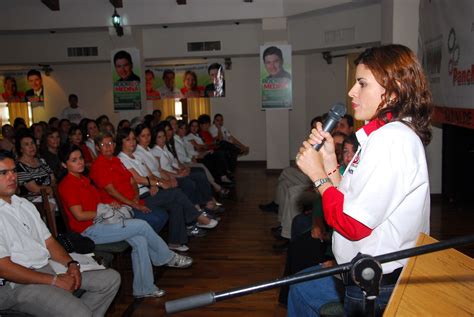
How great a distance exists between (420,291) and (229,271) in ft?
8.97

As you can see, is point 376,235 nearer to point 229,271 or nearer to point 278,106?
point 229,271

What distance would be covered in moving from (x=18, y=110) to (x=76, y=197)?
327 inches

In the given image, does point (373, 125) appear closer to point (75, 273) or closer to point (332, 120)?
point (332, 120)

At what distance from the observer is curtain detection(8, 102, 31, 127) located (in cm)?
1019

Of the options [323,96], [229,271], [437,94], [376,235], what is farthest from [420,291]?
[323,96]

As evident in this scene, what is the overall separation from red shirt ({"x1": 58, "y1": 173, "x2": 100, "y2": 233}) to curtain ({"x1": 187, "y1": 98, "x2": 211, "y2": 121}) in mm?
6552

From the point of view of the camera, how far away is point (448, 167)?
5438mm

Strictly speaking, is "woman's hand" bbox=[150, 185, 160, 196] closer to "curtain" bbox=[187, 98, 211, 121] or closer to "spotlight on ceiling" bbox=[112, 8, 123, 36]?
"spotlight on ceiling" bbox=[112, 8, 123, 36]

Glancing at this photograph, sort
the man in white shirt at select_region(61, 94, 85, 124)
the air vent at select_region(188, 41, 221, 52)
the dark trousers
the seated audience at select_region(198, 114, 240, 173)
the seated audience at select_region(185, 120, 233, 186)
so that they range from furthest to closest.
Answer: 1. the man in white shirt at select_region(61, 94, 85, 124)
2. the air vent at select_region(188, 41, 221, 52)
3. the seated audience at select_region(198, 114, 240, 173)
4. the seated audience at select_region(185, 120, 233, 186)
5. the dark trousers

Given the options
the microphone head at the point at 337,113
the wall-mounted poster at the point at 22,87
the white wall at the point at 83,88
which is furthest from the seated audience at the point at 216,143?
the microphone head at the point at 337,113

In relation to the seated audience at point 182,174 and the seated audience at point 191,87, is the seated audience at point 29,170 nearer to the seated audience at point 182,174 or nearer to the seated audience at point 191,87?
the seated audience at point 182,174

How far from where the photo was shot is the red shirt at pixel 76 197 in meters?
3.03

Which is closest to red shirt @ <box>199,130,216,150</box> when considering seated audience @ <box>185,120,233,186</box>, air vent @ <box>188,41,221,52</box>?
seated audience @ <box>185,120,233,186</box>

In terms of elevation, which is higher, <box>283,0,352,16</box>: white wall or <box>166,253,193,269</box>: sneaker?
<box>283,0,352,16</box>: white wall
